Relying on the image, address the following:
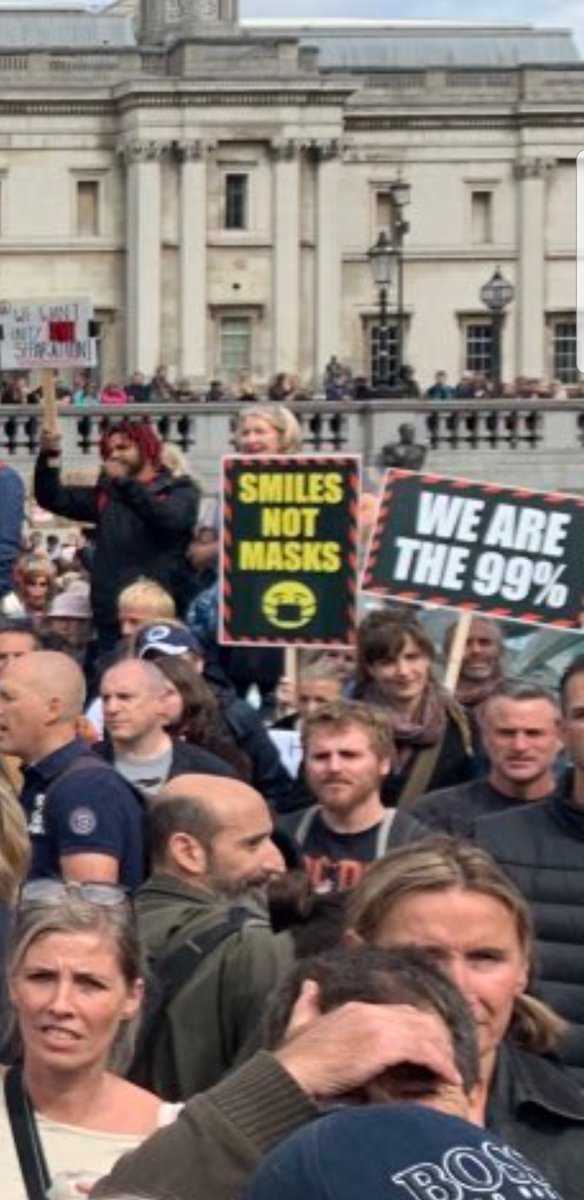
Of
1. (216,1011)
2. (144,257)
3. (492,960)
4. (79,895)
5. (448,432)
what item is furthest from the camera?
(144,257)

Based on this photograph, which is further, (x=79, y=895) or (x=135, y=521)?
(x=135, y=521)

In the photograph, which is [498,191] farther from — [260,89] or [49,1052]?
[49,1052]

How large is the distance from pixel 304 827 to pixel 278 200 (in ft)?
237

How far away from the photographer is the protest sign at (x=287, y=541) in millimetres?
11203

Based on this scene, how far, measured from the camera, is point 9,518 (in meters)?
12.0

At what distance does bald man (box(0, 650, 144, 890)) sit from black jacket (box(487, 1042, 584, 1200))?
7.72ft

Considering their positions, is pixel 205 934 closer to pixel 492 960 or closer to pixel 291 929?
pixel 291 929

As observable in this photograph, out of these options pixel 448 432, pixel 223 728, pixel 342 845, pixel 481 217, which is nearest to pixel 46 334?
pixel 223 728

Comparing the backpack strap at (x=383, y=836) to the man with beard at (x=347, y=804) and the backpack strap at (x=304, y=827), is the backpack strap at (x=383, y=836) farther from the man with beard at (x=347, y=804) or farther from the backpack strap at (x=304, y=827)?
the backpack strap at (x=304, y=827)

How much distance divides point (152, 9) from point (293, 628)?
78.9 m

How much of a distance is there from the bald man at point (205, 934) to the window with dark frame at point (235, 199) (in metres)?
73.7

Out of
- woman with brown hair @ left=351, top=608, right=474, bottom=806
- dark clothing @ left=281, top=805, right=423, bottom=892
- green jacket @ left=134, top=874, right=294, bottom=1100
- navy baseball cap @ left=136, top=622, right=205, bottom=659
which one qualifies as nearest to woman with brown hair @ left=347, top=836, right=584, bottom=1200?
green jacket @ left=134, top=874, right=294, bottom=1100

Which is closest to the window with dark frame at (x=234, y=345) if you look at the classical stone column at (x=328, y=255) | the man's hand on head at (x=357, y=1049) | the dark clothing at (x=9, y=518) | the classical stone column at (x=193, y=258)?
the classical stone column at (x=193, y=258)

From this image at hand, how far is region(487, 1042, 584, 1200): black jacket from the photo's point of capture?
4.55m
